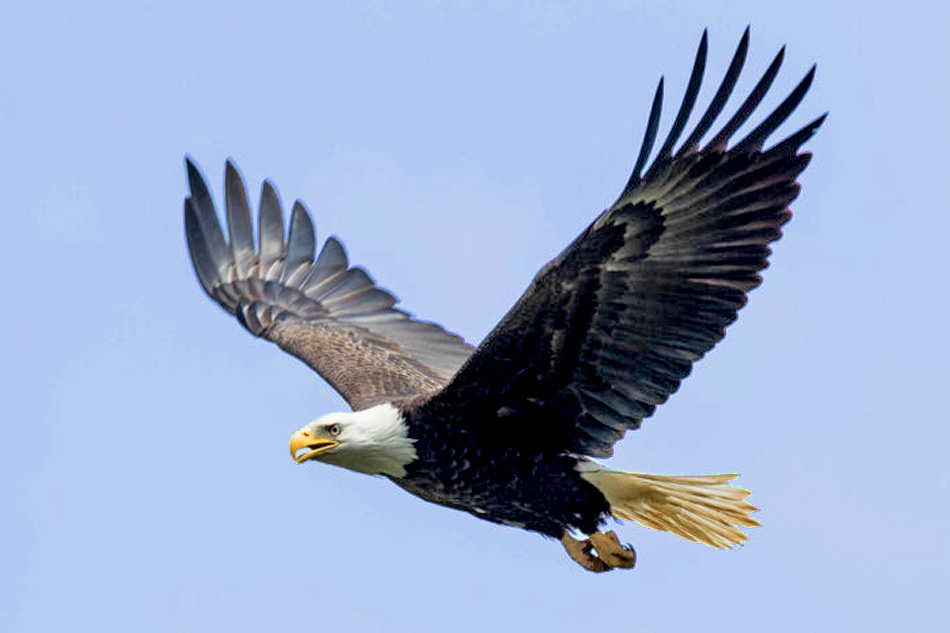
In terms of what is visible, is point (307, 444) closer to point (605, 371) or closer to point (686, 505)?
point (605, 371)

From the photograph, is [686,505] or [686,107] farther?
[686,505]

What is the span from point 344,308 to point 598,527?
3052 millimetres

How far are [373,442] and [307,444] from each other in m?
0.32

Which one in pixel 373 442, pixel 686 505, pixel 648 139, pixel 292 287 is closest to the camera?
pixel 648 139

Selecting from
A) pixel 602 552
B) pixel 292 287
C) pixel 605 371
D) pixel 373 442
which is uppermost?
pixel 292 287

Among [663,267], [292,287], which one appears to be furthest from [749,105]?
[292,287]

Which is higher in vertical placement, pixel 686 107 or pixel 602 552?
pixel 686 107

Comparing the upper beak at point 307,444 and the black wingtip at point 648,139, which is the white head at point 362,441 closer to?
the upper beak at point 307,444

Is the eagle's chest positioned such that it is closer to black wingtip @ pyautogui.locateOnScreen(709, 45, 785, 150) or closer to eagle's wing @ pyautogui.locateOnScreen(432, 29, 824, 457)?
eagle's wing @ pyautogui.locateOnScreen(432, 29, 824, 457)

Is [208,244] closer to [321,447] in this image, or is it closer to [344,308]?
[344,308]

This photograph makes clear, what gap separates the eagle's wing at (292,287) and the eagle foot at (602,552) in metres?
2.08

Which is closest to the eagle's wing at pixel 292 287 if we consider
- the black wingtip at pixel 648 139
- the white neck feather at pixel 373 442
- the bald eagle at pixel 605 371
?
the bald eagle at pixel 605 371

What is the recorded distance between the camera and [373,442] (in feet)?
27.4

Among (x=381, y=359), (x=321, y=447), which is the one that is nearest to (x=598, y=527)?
(x=321, y=447)
